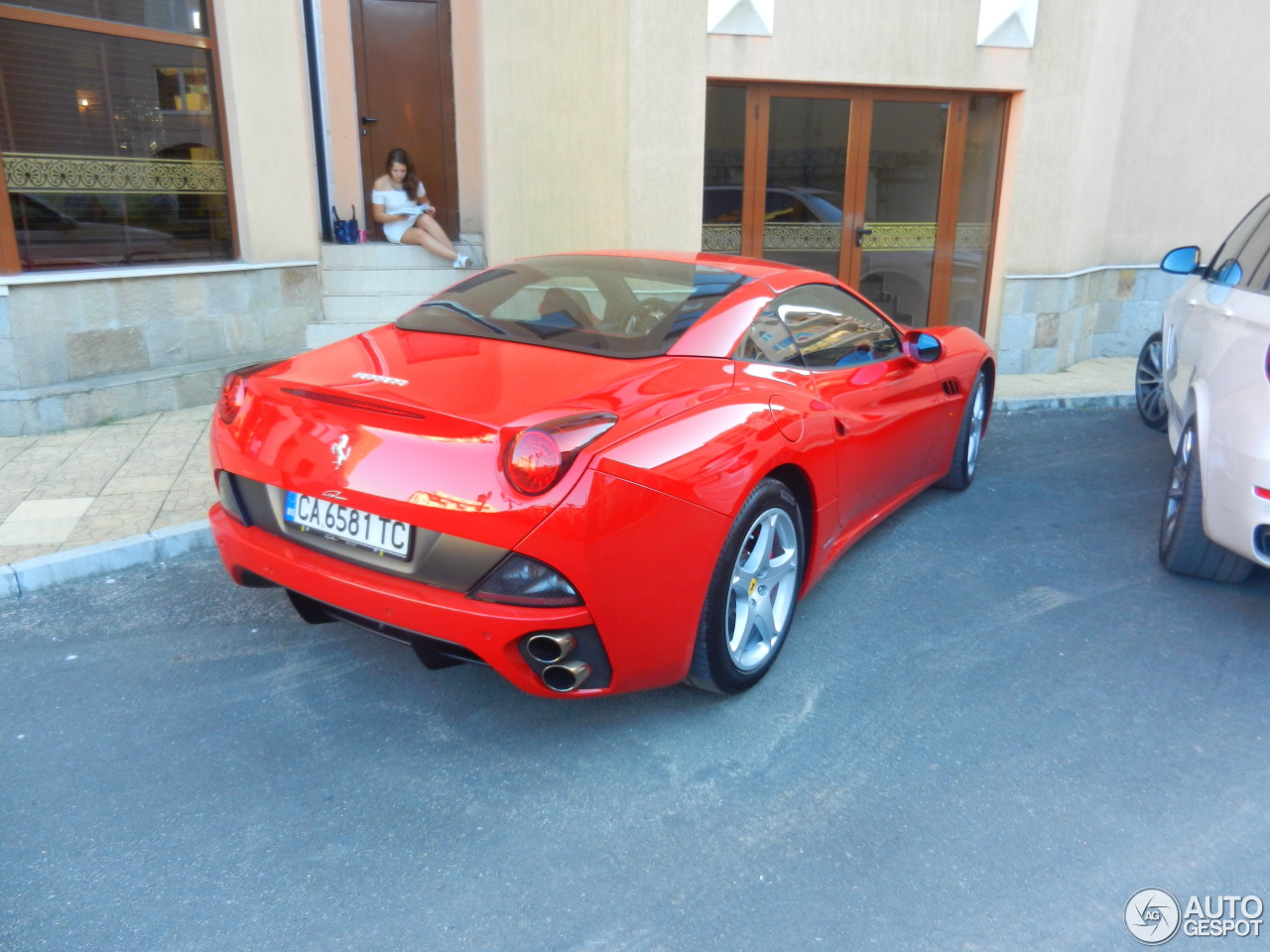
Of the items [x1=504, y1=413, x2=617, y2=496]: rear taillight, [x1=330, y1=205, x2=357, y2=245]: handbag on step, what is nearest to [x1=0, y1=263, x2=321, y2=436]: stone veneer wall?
[x1=330, y1=205, x2=357, y2=245]: handbag on step

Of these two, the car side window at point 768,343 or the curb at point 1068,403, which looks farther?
the curb at point 1068,403

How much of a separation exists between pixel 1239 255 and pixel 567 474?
167 inches

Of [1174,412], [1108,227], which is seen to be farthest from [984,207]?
[1174,412]

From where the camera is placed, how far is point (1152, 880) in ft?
8.21

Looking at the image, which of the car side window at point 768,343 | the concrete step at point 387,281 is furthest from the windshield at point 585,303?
the concrete step at point 387,281

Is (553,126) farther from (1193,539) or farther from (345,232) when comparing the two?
(1193,539)

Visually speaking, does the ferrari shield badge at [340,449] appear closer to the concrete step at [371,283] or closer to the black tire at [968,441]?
the black tire at [968,441]

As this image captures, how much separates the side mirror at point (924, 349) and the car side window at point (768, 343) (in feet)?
3.31

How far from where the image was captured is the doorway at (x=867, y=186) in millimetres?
8398

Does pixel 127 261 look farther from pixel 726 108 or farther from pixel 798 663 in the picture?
pixel 798 663

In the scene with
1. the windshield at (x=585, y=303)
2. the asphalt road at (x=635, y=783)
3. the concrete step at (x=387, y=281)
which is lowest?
the asphalt road at (x=635, y=783)

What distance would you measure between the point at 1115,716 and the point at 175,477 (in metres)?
4.79

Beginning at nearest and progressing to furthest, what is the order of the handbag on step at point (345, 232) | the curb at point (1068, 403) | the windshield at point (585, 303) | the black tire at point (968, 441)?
1. the windshield at point (585, 303)
2. the black tire at point (968, 441)
3. the curb at point (1068, 403)
4. the handbag on step at point (345, 232)

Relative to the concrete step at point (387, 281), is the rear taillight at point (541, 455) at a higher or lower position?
higher
